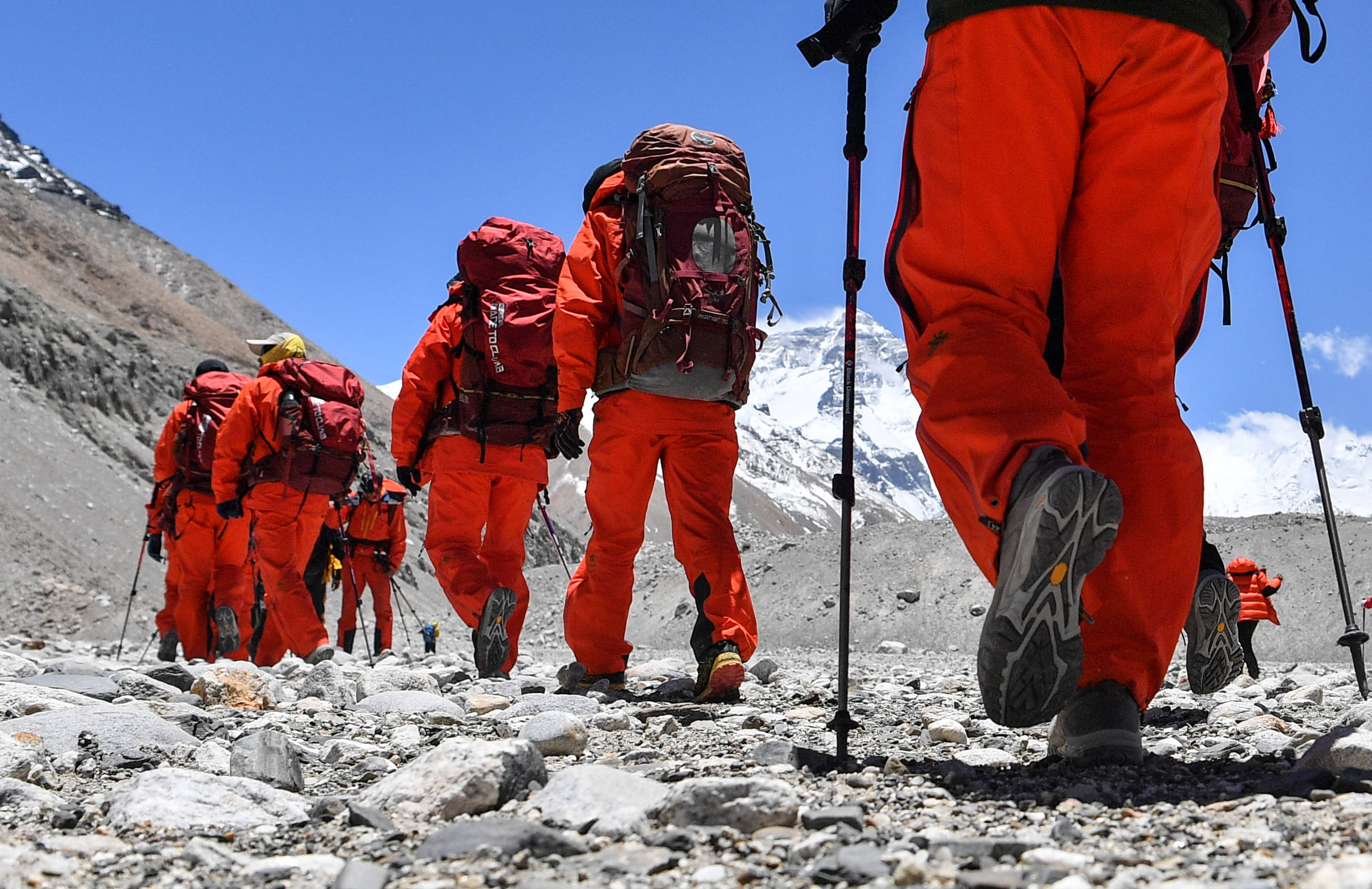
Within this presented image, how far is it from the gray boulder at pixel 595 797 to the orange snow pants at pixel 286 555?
6945mm

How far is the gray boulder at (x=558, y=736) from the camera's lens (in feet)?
10.2

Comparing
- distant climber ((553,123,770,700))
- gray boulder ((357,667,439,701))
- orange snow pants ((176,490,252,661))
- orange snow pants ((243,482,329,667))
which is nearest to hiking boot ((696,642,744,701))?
distant climber ((553,123,770,700))

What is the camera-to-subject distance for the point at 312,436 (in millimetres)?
8570

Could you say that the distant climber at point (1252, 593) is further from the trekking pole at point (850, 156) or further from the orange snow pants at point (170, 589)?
the orange snow pants at point (170, 589)

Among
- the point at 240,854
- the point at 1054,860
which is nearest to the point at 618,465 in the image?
the point at 240,854

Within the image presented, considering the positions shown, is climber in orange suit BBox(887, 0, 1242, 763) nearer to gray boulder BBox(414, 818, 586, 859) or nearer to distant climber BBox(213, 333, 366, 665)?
gray boulder BBox(414, 818, 586, 859)

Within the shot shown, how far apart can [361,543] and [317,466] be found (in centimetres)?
616

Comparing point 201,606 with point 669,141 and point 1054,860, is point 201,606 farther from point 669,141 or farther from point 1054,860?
point 1054,860

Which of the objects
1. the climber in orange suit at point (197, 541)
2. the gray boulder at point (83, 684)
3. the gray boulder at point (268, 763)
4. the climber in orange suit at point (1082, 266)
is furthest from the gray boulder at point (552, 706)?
the climber in orange suit at point (197, 541)

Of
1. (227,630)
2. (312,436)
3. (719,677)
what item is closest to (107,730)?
(719,677)

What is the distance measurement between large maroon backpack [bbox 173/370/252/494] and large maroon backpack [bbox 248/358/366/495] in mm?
1078

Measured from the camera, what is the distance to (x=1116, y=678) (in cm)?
260

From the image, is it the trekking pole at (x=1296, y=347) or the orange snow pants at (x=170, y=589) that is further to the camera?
the orange snow pants at (x=170, y=589)

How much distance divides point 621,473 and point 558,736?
7.39ft
